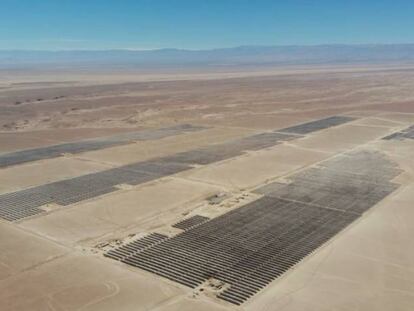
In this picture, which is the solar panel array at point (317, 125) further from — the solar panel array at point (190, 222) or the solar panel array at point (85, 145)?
the solar panel array at point (190, 222)

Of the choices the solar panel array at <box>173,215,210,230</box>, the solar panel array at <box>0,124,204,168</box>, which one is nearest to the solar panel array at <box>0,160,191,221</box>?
the solar panel array at <box>173,215,210,230</box>

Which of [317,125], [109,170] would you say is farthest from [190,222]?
[317,125]

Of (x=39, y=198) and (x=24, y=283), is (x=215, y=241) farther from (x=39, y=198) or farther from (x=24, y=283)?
(x=39, y=198)

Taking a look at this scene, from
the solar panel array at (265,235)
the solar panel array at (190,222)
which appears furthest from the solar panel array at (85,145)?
the solar panel array at (265,235)

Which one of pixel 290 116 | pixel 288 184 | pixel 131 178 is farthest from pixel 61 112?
pixel 288 184

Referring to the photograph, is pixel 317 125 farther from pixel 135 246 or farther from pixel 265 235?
pixel 135 246

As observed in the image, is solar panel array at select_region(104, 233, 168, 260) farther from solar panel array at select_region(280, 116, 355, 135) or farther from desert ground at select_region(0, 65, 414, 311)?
solar panel array at select_region(280, 116, 355, 135)
